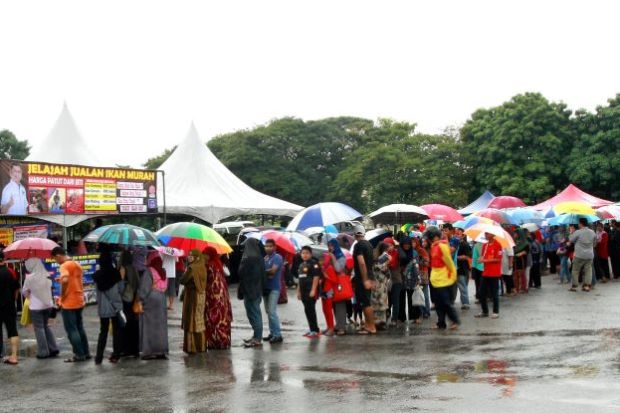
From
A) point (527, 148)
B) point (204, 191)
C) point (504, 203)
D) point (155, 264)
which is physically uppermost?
point (527, 148)

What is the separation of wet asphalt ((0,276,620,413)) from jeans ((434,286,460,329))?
11.7 inches

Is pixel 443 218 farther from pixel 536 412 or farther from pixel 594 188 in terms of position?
pixel 594 188

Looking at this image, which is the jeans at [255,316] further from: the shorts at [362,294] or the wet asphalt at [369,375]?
the shorts at [362,294]

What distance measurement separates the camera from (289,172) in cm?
5922

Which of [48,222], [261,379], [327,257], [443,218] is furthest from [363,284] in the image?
[48,222]

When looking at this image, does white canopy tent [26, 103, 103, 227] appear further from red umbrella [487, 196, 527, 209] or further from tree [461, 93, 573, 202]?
tree [461, 93, 573, 202]

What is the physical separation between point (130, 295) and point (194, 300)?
3.25 feet

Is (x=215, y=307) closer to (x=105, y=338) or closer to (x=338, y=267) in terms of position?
(x=105, y=338)

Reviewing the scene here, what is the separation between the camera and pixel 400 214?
23969 millimetres

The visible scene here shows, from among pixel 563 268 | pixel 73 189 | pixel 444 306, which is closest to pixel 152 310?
pixel 444 306

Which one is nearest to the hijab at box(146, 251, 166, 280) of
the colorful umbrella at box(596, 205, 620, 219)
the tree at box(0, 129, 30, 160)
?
the colorful umbrella at box(596, 205, 620, 219)

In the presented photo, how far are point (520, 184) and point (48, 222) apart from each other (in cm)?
3461

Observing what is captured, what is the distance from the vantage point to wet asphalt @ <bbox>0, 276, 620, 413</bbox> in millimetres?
8141

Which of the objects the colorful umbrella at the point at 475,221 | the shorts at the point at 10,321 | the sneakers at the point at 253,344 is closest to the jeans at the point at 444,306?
the colorful umbrella at the point at 475,221
